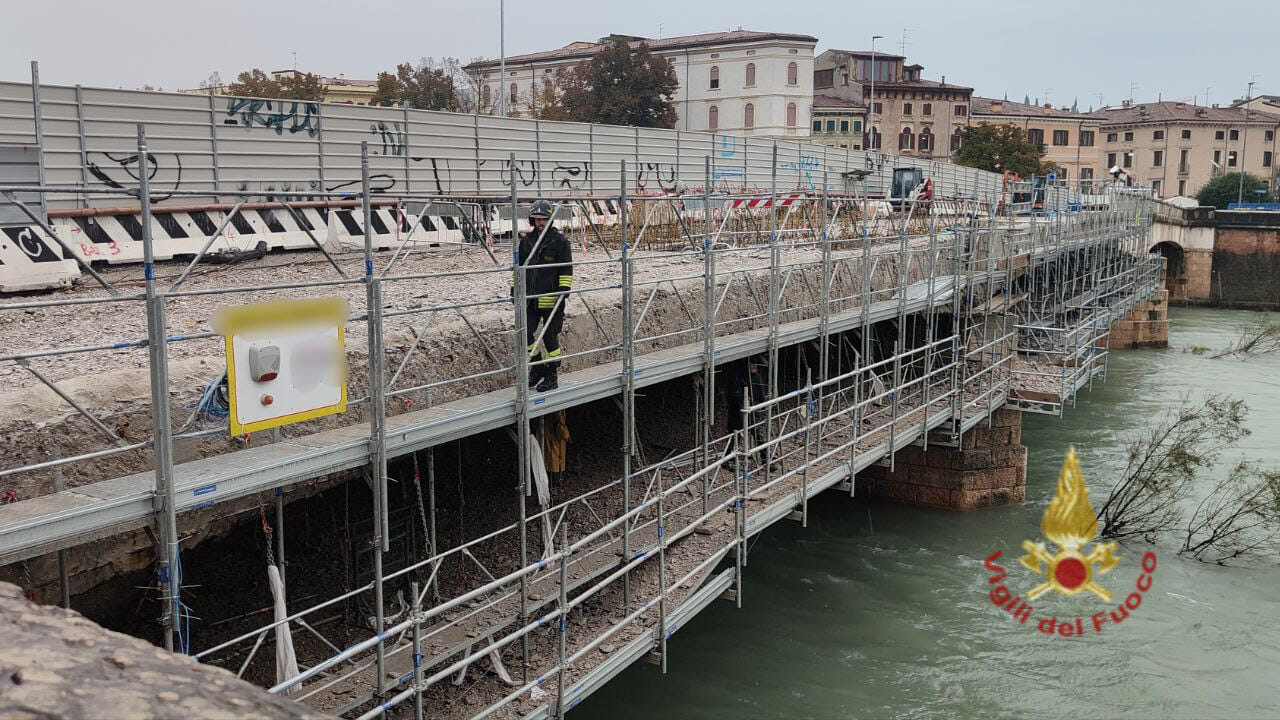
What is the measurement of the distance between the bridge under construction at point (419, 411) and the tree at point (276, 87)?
80.1 ft

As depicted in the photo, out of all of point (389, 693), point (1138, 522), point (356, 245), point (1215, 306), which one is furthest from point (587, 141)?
point (1215, 306)

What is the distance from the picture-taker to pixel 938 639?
544 inches

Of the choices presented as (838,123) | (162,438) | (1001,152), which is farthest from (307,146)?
(838,123)

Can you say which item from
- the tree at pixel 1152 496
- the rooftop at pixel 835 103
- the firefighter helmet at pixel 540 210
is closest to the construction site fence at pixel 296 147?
the firefighter helmet at pixel 540 210

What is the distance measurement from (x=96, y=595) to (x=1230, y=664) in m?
12.1

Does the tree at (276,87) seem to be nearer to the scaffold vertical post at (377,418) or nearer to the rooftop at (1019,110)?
the scaffold vertical post at (377,418)

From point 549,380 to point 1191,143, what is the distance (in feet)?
279

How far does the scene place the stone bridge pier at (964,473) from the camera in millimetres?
18609

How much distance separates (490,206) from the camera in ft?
63.9

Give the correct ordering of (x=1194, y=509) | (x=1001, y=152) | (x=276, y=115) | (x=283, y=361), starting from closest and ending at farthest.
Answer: (x=283, y=361)
(x=1194, y=509)
(x=276, y=115)
(x=1001, y=152)

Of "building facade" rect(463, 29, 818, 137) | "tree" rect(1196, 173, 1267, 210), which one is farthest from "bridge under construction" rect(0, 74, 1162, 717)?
"tree" rect(1196, 173, 1267, 210)

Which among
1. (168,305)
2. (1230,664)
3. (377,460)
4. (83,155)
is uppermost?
(83,155)

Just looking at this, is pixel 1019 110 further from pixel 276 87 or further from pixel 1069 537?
pixel 1069 537

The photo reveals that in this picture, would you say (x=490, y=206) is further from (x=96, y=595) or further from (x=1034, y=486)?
(x=96, y=595)
